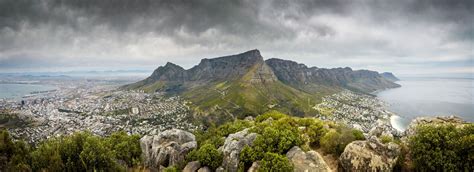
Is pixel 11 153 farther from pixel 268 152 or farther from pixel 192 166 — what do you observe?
pixel 268 152

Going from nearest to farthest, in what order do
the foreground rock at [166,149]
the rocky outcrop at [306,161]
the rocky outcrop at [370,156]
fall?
the rocky outcrop at [370,156] → the rocky outcrop at [306,161] → the foreground rock at [166,149]

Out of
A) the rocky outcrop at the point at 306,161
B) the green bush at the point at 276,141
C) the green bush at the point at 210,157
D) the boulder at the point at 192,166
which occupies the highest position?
the green bush at the point at 276,141

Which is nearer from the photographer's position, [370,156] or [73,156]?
[370,156]

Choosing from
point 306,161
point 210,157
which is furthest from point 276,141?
point 210,157

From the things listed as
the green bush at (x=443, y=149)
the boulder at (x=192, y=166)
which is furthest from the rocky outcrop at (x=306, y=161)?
the boulder at (x=192, y=166)

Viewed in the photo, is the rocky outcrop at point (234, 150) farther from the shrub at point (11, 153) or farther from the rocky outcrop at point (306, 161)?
the shrub at point (11, 153)

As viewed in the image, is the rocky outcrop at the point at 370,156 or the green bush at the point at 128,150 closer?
the rocky outcrop at the point at 370,156

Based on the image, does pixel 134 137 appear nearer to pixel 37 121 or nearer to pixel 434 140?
pixel 434 140
